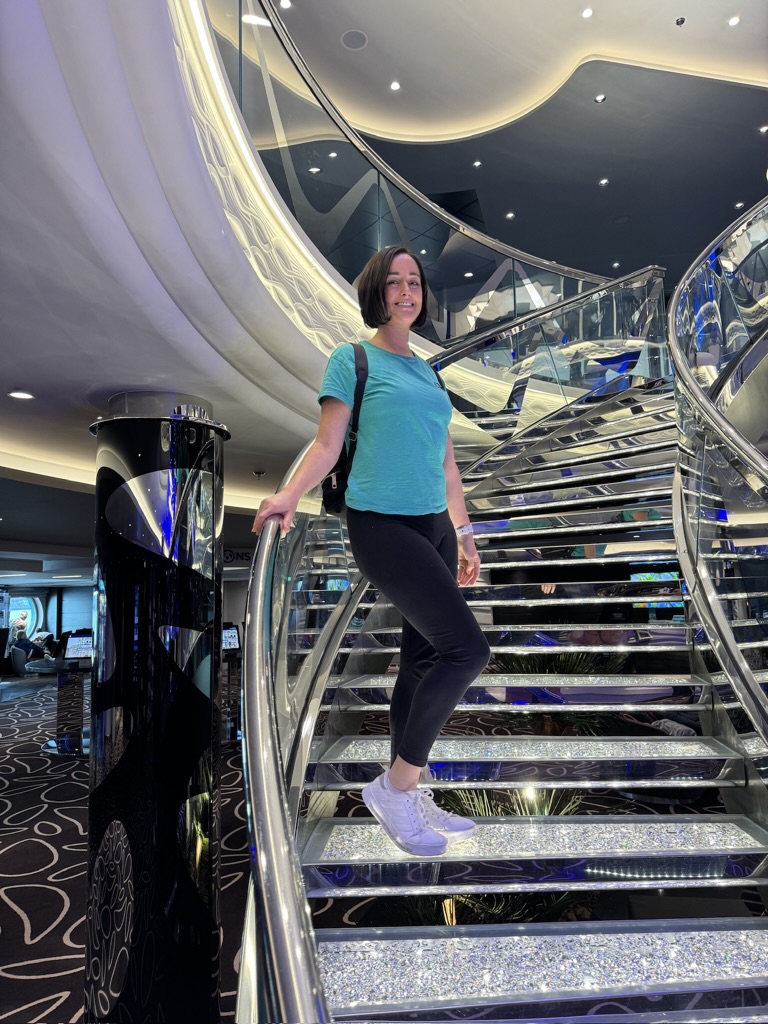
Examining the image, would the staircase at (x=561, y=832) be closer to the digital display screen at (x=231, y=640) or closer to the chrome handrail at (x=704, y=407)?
the chrome handrail at (x=704, y=407)

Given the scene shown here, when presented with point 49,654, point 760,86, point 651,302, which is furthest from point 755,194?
point 49,654

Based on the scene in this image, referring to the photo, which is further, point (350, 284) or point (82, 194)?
point (350, 284)

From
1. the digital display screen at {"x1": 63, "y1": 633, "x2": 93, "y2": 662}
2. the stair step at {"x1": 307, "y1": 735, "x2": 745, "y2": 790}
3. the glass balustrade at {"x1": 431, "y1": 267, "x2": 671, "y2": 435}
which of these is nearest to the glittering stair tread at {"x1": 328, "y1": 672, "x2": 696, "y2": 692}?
the stair step at {"x1": 307, "y1": 735, "x2": 745, "y2": 790}

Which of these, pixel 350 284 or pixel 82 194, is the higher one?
pixel 350 284

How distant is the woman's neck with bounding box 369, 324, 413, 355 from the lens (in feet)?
6.30

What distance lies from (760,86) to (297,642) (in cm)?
1190

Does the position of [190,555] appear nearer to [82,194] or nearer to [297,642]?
[297,642]

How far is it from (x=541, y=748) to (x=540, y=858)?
62cm

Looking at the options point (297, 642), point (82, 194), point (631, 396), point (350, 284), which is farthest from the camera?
Result: point (631, 396)

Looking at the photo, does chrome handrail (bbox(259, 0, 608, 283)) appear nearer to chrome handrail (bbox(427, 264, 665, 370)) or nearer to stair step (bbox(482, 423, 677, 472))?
chrome handrail (bbox(427, 264, 665, 370))

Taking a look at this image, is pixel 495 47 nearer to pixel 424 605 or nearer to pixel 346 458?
pixel 346 458

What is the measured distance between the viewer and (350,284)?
5910 mm

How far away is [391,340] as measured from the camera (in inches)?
75.7

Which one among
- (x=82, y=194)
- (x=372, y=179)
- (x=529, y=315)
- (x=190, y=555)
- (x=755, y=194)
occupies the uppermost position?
(x=755, y=194)
